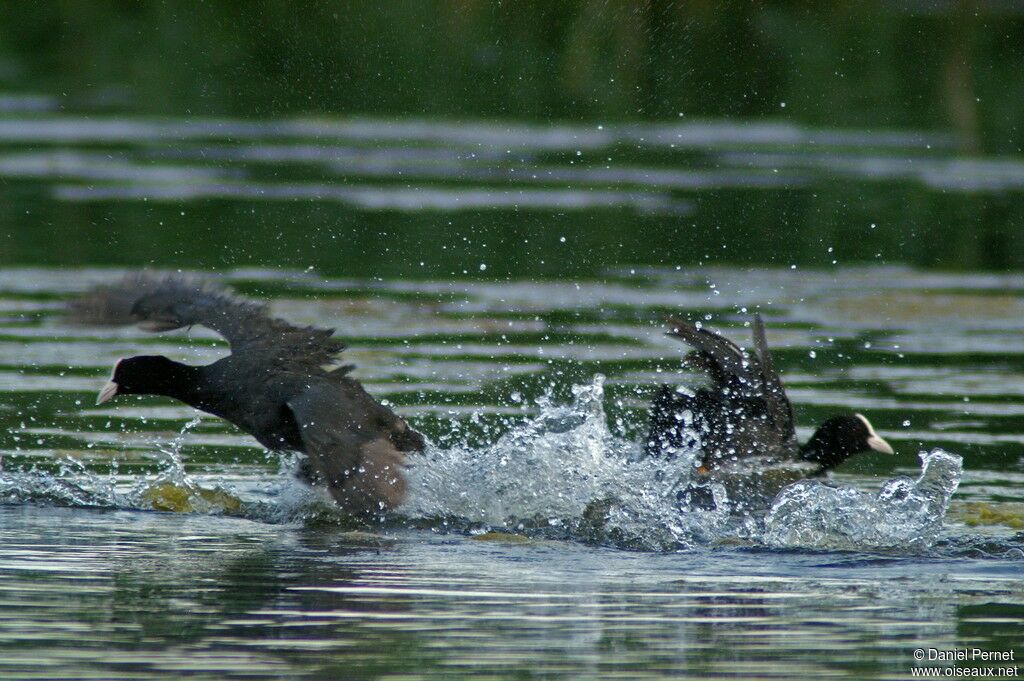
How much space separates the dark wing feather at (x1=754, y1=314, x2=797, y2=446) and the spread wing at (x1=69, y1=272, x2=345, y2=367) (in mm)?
1852

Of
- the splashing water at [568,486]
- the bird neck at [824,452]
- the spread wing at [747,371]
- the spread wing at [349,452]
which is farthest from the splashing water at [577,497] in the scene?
the bird neck at [824,452]

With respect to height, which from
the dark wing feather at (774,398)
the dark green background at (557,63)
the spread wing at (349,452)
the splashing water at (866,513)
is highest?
the dark green background at (557,63)

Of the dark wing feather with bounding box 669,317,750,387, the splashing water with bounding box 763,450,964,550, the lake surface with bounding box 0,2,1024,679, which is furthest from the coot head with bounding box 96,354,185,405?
the splashing water with bounding box 763,450,964,550

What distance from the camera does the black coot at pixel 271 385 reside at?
7.31m

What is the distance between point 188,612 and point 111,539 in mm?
1335

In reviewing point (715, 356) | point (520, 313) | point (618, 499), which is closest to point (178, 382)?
point (618, 499)

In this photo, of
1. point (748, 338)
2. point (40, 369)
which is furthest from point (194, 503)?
point (748, 338)

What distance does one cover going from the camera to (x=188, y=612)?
222 inches

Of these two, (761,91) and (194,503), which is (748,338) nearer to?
(194,503)

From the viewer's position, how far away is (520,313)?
36.9ft

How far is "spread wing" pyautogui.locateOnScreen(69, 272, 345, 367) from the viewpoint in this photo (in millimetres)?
8031

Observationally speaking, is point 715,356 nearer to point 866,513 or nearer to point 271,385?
point 866,513

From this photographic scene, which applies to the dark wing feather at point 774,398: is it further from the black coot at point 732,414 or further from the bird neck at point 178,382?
the bird neck at point 178,382

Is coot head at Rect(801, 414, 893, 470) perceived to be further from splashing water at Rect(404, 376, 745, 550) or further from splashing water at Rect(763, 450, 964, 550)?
splashing water at Rect(763, 450, 964, 550)
